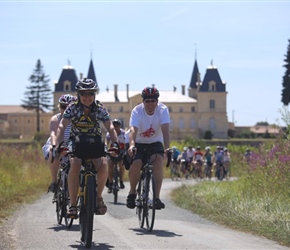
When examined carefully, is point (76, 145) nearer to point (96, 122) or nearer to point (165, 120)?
point (96, 122)

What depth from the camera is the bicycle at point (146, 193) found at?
11.7 meters

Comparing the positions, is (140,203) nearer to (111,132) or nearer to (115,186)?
(111,132)

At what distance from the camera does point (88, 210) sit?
9586 millimetres

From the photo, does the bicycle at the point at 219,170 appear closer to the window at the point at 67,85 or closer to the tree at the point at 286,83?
the tree at the point at 286,83

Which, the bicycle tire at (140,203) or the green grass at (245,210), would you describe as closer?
the green grass at (245,210)

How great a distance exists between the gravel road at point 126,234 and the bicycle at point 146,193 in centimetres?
19

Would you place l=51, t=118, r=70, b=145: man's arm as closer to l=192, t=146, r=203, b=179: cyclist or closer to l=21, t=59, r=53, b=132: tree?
l=192, t=146, r=203, b=179: cyclist

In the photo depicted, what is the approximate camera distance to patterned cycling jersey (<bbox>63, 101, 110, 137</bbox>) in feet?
33.3

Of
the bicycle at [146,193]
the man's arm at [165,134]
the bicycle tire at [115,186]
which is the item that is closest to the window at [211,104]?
the bicycle tire at [115,186]

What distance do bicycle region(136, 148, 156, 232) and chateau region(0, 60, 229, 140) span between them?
127m

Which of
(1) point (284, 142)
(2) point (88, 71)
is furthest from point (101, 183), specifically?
(2) point (88, 71)

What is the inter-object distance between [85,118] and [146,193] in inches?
83.1

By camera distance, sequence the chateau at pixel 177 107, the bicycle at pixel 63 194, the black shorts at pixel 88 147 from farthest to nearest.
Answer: the chateau at pixel 177 107
the bicycle at pixel 63 194
the black shorts at pixel 88 147

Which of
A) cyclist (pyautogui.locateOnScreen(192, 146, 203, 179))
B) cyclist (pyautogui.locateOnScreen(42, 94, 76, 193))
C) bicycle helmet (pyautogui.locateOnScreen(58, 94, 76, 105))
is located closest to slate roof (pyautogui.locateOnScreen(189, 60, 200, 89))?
cyclist (pyautogui.locateOnScreen(192, 146, 203, 179))
